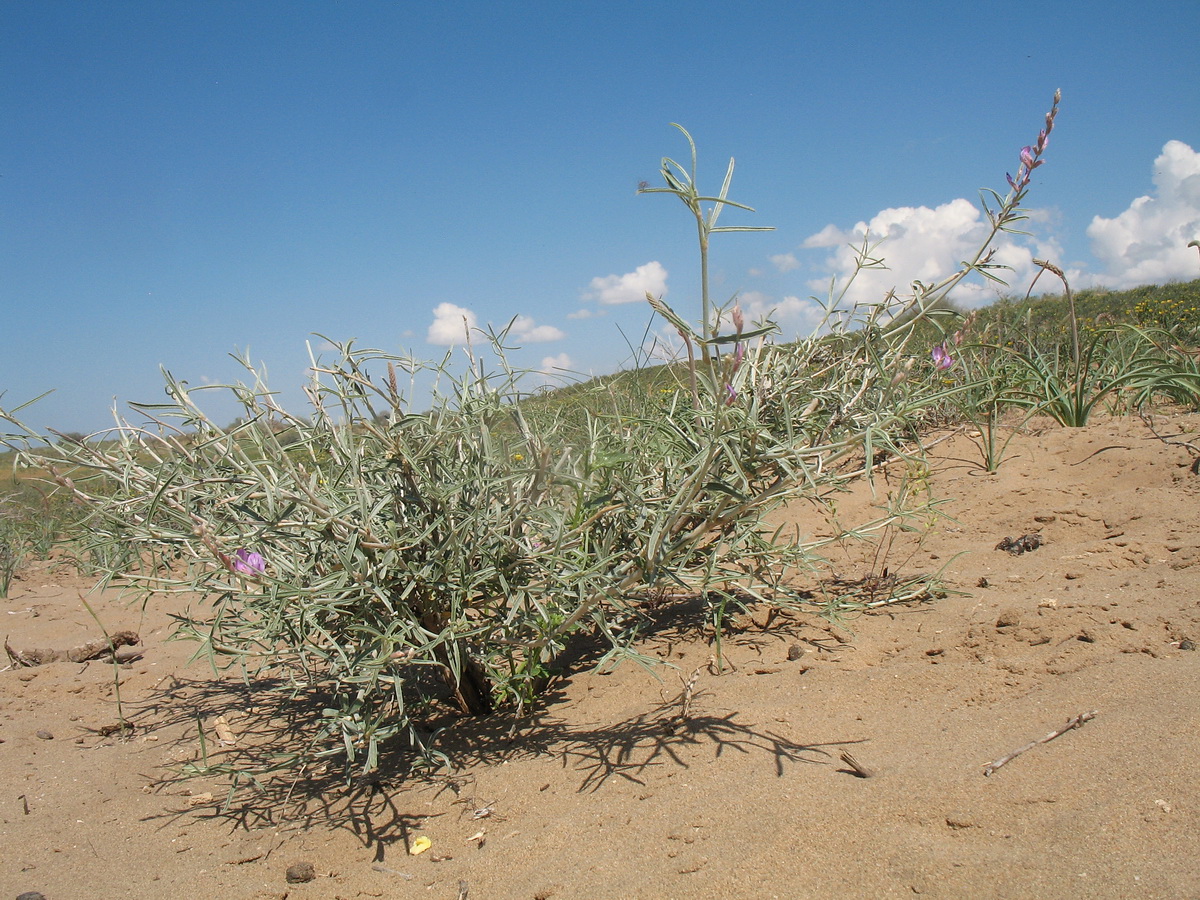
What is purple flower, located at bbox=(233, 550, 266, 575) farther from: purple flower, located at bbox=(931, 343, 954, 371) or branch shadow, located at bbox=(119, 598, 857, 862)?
purple flower, located at bbox=(931, 343, 954, 371)

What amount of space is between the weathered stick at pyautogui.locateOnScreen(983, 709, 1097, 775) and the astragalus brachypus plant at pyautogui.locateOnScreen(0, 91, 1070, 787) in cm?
58

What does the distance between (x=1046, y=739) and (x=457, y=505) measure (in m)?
1.27

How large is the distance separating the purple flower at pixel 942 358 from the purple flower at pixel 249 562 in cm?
160

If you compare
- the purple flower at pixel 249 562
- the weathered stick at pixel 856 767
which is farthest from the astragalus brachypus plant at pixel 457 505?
the weathered stick at pixel 856 767

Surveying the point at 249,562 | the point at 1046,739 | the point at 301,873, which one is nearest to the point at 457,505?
the point at 249,562

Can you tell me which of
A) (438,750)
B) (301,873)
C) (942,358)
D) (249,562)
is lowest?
(301,873)

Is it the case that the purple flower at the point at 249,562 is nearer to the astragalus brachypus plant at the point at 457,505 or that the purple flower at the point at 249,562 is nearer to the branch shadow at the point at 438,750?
the astragalus brachypus plant at the point at 457,505

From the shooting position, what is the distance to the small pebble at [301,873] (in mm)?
1646

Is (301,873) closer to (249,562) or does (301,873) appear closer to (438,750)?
(438,750)

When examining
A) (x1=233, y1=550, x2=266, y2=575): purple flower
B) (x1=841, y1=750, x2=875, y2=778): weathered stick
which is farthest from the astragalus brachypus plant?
(x1=841, y1=750, x2=875, y2=778): weathered stick

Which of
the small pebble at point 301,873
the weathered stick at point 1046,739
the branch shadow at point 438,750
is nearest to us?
the weathered stick at point 1046,739

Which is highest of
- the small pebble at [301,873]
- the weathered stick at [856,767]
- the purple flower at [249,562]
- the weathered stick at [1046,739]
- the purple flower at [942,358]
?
the purple flower at [942,358]

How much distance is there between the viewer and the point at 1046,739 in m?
1.51

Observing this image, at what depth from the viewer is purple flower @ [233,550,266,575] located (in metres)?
1.72
